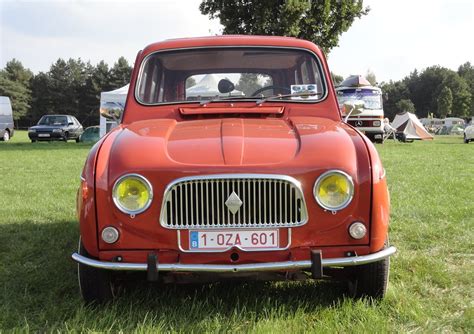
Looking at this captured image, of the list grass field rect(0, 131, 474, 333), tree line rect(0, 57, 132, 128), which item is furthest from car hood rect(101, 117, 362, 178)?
tree line rect(0, 57, 132, 128)

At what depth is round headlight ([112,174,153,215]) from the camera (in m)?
2.62

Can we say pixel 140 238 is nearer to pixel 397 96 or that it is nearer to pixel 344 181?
pixel 344 181

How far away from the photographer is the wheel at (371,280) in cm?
284

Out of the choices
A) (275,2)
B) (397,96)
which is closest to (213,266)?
(275,2)

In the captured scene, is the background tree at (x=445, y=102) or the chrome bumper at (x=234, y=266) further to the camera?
the background tree at (x=445, y=102)

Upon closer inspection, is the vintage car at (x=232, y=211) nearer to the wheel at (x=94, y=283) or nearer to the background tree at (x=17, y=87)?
the wheel at (x=94, y=283)

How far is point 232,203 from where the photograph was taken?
8.47 ft

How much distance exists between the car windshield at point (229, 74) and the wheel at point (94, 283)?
1494mm

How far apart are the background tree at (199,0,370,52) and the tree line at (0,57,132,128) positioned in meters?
Result: 54.8

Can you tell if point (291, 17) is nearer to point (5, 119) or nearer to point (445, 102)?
point (5, 119)

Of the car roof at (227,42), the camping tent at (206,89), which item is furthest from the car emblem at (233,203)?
the car roof at (227,42)

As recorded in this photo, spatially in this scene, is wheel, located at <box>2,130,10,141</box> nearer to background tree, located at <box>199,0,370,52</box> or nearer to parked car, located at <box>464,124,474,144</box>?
background tree, located at <box>199,0,370,52</box>

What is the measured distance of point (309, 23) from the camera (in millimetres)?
21656

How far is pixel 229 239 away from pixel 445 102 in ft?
299
